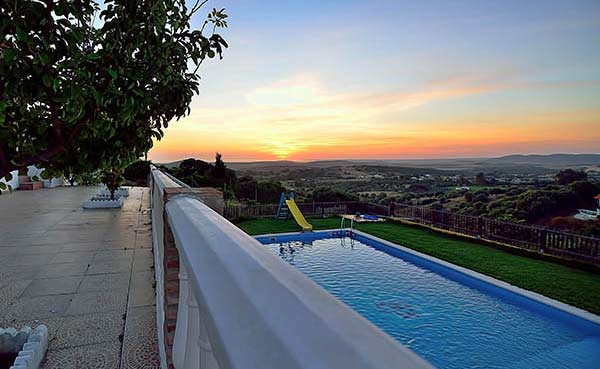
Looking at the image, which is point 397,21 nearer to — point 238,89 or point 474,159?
point 238,89

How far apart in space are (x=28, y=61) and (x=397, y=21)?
10.8 m

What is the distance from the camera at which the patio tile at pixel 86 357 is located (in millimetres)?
2508

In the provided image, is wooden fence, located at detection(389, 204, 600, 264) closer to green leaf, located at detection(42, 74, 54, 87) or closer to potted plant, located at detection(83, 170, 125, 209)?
potted plant, located at detection(83, 170, 125, 209)

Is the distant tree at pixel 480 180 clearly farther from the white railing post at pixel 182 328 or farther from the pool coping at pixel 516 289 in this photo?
the white railing post at pixel 182 328

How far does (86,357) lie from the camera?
260 centimetres

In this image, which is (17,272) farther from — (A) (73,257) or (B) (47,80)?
(B) (47,80)

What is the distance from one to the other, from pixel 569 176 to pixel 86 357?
21094 millimetres

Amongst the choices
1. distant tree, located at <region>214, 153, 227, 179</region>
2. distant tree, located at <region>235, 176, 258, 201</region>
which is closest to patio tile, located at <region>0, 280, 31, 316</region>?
distant tree, located at <region>214, 153, 227, 179</region>

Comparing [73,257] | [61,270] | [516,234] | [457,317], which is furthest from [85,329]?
[516,234]

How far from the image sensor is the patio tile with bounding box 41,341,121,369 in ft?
8.23

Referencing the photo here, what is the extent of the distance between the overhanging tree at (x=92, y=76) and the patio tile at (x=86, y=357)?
1.33 meters

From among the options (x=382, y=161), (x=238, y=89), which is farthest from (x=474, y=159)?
A: (x=238, y=89)

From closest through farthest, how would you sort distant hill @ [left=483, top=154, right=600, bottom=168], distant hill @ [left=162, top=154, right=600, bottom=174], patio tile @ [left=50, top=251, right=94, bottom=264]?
patio tile @ [left=50, top=251, right=94, bottom=264]
distant hill @ [left=483, top=154, right=600, bottom=168]
distant hill @ [left=162, top=154, right=600, bottom=174]

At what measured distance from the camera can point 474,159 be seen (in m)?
23.8
